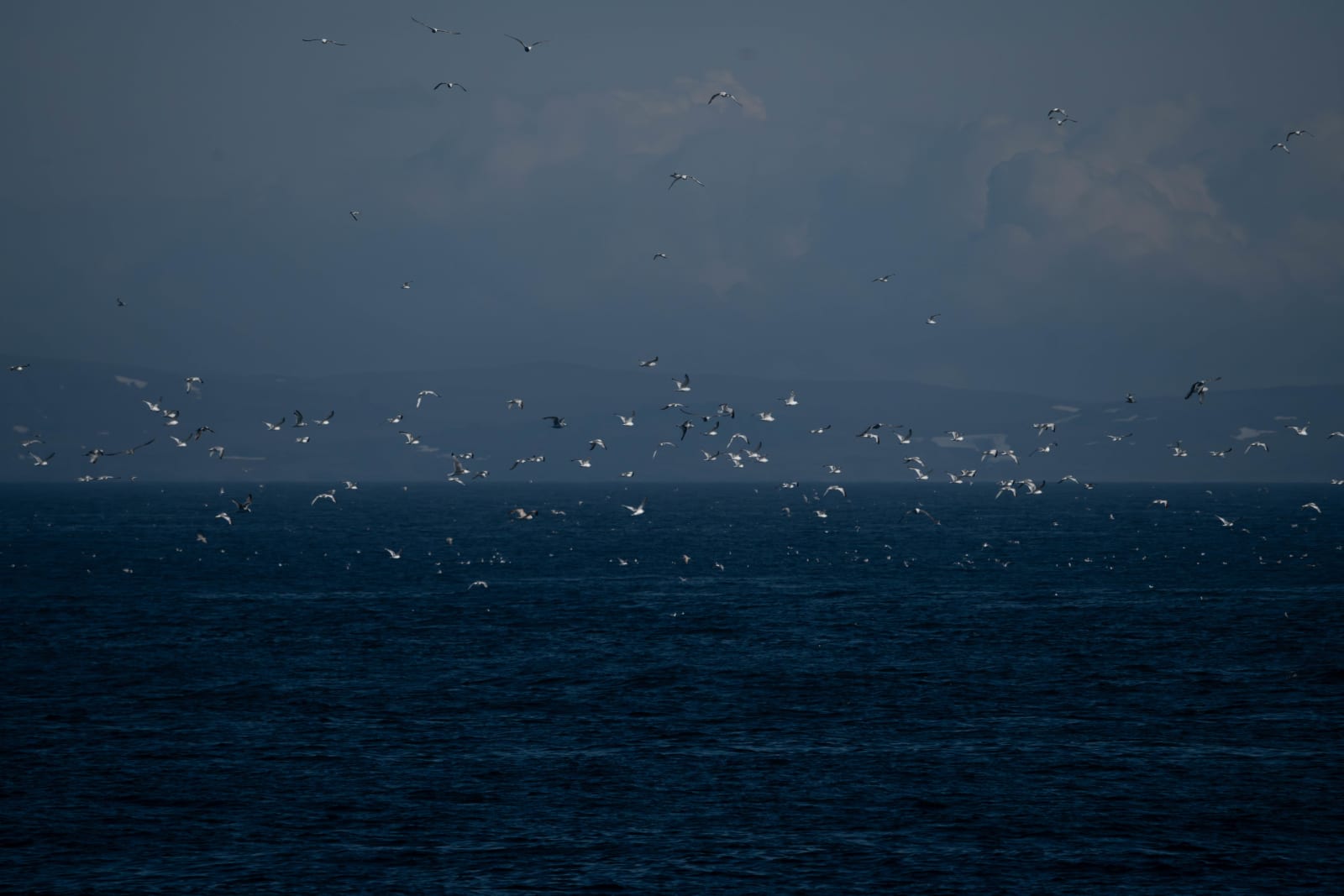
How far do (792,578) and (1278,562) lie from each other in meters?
45.5

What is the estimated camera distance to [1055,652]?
6981 cm

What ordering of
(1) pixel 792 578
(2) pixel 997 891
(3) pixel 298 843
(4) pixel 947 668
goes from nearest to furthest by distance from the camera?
(2) pixel 997 891 < (3) pixel 298 843 < (4) pixel 947 668 < (1) pixel 792 578

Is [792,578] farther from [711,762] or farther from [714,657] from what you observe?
[711,762]

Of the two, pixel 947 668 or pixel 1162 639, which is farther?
pixel 1162 639

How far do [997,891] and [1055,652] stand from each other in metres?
36.8

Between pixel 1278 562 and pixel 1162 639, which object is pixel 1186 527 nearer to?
pixel 1278 562

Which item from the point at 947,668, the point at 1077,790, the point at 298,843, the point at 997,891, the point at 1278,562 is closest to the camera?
the point at 997,891

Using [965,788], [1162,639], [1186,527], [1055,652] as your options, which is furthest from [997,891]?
[1186,527]

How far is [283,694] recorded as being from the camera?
5856cm

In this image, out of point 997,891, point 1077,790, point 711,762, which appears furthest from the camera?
point 711,762

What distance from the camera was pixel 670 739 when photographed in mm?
49844

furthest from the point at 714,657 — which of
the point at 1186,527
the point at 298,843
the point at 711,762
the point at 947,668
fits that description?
the point at 1186,527

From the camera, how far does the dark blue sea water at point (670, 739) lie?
36.8m

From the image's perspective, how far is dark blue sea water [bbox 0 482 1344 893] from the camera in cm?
3681
